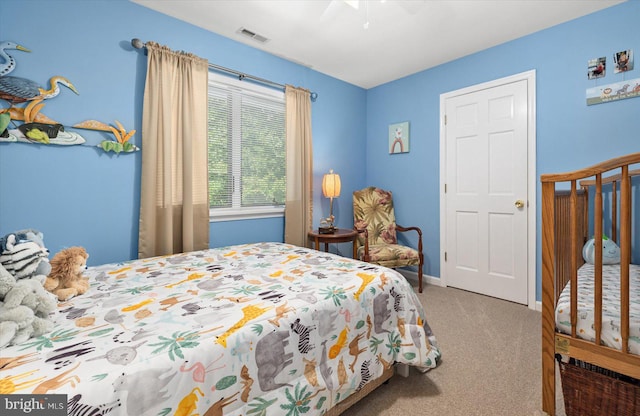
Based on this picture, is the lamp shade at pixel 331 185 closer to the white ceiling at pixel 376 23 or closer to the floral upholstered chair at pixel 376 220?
the floral upholstered chair at pixel 376 220

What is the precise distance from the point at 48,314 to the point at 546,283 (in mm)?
2051

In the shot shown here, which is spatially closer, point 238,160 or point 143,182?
point 143,182

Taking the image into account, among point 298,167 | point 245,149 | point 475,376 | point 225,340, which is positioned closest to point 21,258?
point 225,340

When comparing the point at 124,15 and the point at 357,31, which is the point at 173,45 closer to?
the point at 124,15

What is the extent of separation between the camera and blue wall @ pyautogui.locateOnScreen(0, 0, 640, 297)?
1.93 meters

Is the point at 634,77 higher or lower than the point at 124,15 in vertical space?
lower

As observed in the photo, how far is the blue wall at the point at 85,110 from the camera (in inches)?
74.1

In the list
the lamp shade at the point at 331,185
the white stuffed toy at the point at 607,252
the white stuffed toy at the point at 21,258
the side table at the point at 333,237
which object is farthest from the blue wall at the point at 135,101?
the white stuffed toy at the point at 21,258

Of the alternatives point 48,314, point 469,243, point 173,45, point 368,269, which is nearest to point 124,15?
point 173,45

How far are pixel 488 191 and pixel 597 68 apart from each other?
4.17ft

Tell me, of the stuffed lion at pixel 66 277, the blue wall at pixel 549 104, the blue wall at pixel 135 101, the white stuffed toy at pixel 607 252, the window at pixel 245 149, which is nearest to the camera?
the stuffed lion at pixel 66 277

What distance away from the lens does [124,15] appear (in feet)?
7.32

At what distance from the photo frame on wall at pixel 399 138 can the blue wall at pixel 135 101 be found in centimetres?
20

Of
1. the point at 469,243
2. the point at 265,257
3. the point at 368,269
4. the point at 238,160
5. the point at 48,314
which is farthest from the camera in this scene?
the point at 469,243
